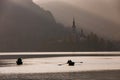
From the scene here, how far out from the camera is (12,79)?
68312 mm

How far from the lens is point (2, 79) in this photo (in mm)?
68062

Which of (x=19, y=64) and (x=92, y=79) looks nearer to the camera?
(x=92, y=79)

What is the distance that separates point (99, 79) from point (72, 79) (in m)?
4.33

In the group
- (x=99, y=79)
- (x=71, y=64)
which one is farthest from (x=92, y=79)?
(x=71, y=64)

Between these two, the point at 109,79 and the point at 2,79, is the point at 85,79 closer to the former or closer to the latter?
the point at 109,79

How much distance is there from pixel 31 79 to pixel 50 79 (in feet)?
10.2

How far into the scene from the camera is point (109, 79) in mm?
66375

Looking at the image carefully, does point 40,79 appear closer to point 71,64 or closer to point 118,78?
point 118,78

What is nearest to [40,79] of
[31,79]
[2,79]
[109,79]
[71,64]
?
[31,79]

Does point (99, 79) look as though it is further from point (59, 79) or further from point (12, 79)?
point (12, 79)

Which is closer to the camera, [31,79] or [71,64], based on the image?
[31,79]

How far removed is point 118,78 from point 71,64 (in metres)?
49.3

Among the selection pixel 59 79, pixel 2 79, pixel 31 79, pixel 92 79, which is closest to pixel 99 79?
pixel 92 79

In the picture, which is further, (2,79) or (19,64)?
(19,64)
